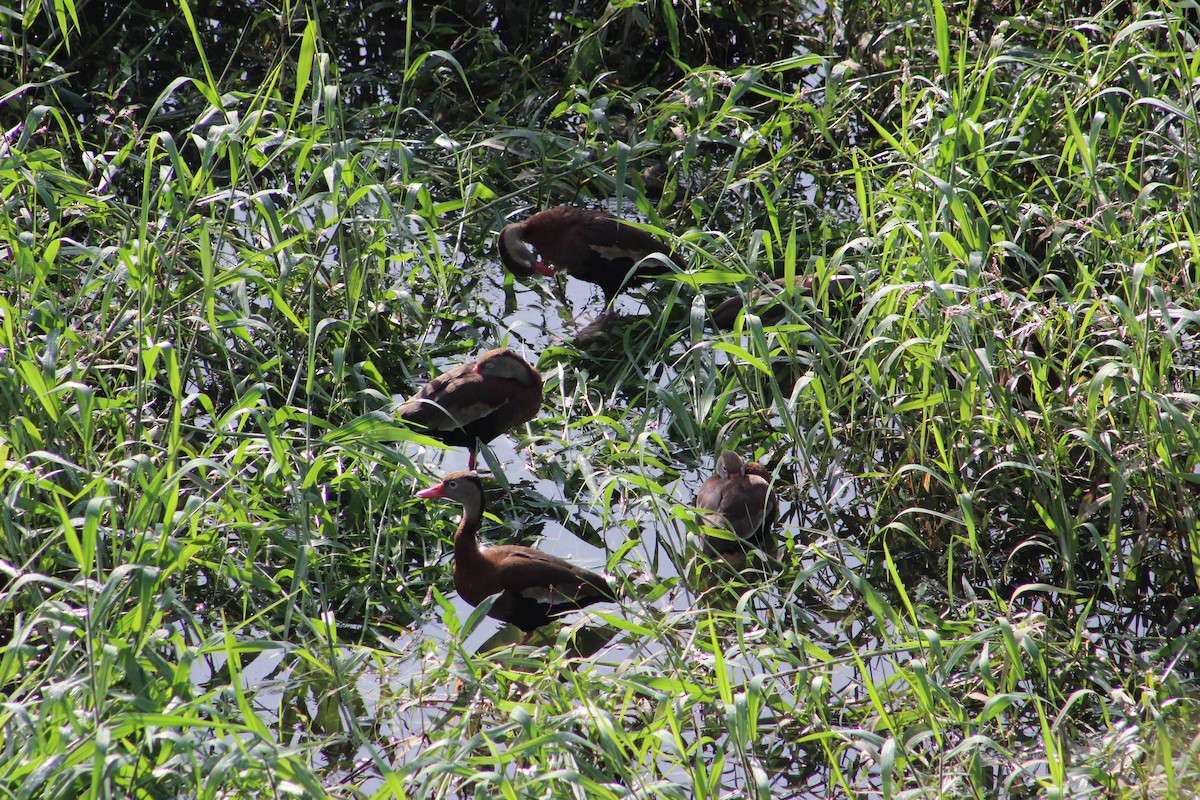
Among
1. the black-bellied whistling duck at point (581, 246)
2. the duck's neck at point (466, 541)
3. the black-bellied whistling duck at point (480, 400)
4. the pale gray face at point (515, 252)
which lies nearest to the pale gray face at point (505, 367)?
the black-bellied whistling duck at point (480, 400)

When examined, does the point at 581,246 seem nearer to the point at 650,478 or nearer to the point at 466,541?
the point at 650,478

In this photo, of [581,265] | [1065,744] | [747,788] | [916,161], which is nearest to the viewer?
[747,788]

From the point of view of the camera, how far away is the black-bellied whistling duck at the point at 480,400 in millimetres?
4684

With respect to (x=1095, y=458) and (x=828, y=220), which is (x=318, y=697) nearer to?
(x=1095, y=458)

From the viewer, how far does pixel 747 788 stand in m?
3.04

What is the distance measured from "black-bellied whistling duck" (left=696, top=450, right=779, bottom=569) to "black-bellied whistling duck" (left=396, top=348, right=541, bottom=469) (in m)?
0.77

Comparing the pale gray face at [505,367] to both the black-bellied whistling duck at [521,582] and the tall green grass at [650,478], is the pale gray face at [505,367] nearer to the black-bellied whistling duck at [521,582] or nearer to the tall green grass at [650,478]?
the tall green grass at [650,478]

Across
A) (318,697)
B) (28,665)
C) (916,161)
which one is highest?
(916,161)

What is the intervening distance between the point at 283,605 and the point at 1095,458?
2456mm

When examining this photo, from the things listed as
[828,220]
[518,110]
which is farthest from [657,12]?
[828,220]

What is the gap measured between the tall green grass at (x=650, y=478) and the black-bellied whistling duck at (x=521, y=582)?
0.11 m

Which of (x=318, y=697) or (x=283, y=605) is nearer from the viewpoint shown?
(x=318, y=697)

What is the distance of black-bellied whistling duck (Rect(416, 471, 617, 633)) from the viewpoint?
4000 mm

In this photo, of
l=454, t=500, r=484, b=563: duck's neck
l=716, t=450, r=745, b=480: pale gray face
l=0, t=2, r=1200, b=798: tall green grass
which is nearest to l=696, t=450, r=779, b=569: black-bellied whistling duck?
l=716, t=450, r=745, b=480: pale gray face
